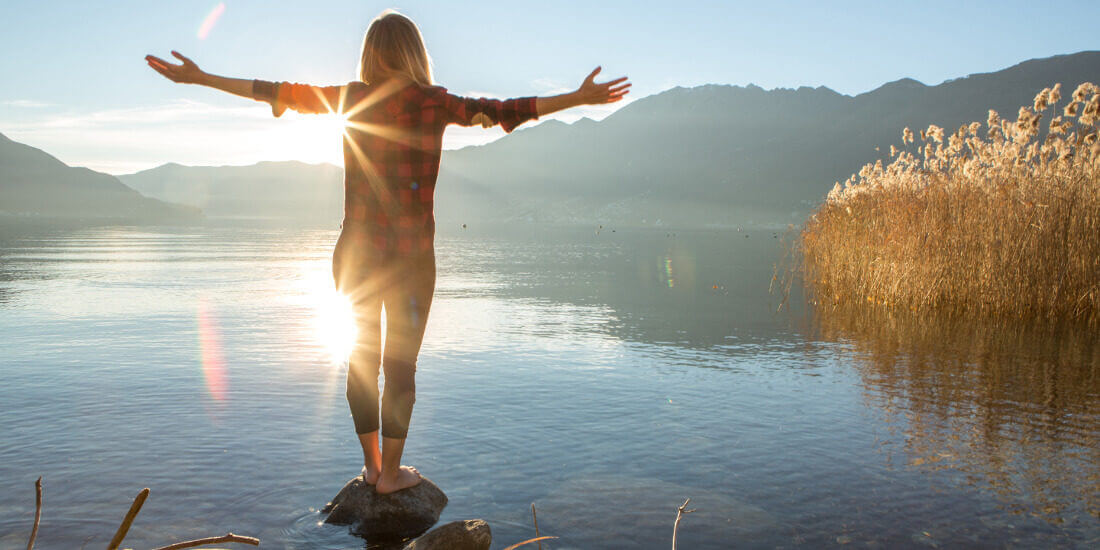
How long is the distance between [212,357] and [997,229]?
11.2 meters

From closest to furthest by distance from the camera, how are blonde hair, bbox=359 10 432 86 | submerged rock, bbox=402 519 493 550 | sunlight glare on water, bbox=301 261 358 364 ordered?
submerged rock, bbox=402 519 493 550 < blonde hair, bbox=359 10 432 86 < sunlight glare on water, bbox=301 261 358 364

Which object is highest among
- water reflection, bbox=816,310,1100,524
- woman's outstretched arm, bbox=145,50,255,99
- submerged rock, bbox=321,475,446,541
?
woman's outstretched arm, bbox=145,50,255,99

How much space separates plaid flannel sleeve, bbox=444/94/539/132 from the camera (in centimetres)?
398

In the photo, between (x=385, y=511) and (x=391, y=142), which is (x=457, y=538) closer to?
(x=385, y=511)

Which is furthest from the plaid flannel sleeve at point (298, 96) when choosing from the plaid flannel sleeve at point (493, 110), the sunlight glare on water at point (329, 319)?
the sunlight glare on water at point (329, 319)

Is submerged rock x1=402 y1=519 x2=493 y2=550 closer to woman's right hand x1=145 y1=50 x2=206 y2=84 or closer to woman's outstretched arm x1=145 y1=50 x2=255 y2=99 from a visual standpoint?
woman's outstretched arm x1=145 y1=50 x2=255 y2=99

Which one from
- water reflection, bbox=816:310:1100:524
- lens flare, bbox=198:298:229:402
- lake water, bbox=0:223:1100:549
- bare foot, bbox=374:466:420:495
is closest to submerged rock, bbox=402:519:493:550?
lake water, bbox=0:223:1100:549

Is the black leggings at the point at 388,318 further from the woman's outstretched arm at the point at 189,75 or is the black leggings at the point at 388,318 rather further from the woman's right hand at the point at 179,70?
the woman's right hand at the point at 179,70

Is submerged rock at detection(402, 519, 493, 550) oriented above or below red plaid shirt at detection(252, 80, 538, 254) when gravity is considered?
below

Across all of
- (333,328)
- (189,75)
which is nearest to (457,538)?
(189,75)

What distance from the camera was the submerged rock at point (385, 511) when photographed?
414 centimetres

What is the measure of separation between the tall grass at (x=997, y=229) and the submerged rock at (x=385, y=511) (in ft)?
35.8

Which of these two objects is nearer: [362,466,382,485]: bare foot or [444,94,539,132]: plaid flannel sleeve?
[444,94,539,132]: plaid flannel sleeve

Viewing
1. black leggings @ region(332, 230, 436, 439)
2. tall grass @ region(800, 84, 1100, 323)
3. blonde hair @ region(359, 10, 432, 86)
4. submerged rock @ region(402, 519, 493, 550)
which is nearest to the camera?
submerged rock @ region(402, 519, 493, 550)
